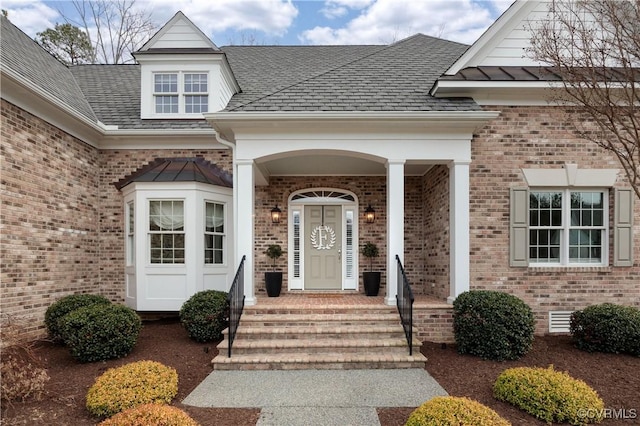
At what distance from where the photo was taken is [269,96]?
7000 millimetres

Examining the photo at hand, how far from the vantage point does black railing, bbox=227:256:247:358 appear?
559 centimetres

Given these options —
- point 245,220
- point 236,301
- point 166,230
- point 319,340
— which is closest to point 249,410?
point 319,340

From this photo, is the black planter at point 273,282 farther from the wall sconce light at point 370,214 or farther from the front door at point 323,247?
the wall sconce light at point 370,214

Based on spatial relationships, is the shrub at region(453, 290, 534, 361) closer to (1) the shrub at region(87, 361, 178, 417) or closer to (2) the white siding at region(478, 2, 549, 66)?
(1) the shrub at region(87, 361, 178, 417)

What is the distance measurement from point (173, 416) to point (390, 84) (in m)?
6.78

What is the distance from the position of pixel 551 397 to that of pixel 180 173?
7.47 m

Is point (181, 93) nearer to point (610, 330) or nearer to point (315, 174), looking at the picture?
point (315, 174)

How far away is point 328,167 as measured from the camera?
8.73 metres

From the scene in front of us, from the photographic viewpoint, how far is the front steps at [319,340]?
5367 mm

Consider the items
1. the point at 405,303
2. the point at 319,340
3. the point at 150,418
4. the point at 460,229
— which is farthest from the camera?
the point at 460,229

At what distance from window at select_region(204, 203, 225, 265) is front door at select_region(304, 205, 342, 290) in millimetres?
2059

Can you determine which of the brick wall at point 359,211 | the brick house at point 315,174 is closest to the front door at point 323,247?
the brick house at point 315,174

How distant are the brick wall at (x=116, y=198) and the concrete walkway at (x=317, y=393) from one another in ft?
15.7

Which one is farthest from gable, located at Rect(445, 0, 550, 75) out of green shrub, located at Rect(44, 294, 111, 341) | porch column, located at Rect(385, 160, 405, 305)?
green shrub, located at Rect(44, 294, 111, 341)
